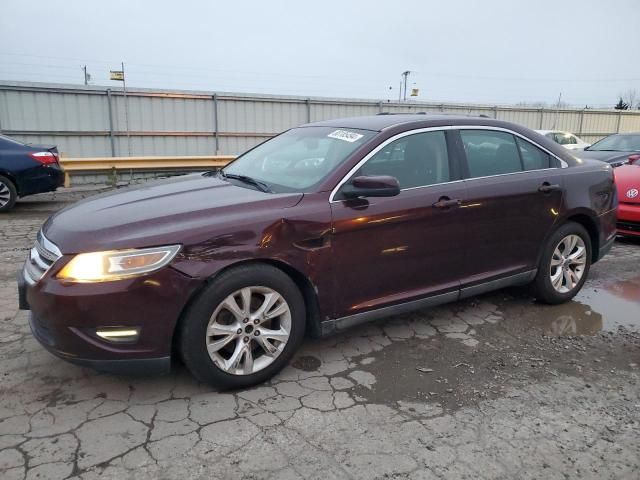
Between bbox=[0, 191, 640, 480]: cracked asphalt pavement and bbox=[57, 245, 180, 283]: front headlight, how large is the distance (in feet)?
2.56

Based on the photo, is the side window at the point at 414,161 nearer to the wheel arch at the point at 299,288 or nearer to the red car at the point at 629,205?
the wheel arch at the point at 299,288

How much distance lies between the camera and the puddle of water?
419 centimetres

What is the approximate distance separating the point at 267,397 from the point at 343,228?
1.13 metres

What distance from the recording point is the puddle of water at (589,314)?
13.8ft

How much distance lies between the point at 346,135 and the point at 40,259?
219 centimetres

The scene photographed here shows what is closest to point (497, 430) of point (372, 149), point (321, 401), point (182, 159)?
point (321, 401)

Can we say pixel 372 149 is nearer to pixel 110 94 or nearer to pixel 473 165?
pixel 473 165

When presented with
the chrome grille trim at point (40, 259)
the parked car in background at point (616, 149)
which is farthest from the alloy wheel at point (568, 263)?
the parked car in background at point (616, 149)

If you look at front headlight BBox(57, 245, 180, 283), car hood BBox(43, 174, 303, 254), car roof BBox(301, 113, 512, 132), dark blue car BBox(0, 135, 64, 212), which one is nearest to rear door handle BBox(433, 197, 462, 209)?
car roof BBox(301, 113, 512, 132)

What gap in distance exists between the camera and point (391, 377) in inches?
130

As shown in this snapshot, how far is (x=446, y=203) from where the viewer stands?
12.2 ft

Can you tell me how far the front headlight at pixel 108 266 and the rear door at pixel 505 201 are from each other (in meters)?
2.31

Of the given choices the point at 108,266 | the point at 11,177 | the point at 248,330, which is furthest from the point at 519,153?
the point at 11,177

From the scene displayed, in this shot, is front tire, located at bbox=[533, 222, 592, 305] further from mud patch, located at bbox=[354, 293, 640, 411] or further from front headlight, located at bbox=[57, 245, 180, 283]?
front headlight, located at bbox=[57, 245, 180, 283]
